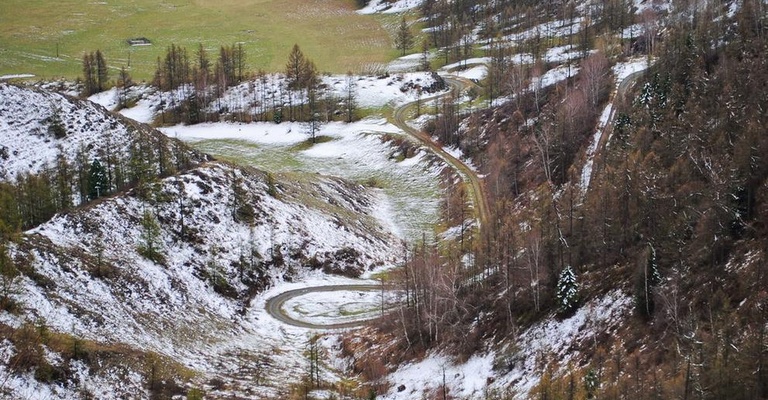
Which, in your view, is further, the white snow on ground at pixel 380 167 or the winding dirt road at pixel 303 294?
the white snow on ground at pixel 380 167

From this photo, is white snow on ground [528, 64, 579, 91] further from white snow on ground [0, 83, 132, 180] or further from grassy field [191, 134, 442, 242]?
white snow on ground [0, 83, 132, 180]

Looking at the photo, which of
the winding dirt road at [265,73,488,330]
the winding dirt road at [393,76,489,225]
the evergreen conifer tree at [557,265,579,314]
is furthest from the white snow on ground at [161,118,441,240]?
the evergreen conifer tree at [557,265,579,314]

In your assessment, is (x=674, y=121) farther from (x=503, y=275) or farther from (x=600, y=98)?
(x=600, y=98)

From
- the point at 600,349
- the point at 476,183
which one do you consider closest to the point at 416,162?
the point at 476,183

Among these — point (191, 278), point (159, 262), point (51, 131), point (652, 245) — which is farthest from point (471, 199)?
point (51, 131)

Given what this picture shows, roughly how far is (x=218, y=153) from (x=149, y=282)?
313 ft

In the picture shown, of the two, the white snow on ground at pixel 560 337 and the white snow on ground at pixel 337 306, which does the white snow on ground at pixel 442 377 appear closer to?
the white snow on ground at pixel 560 337

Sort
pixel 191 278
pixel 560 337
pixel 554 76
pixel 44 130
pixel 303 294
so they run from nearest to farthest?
pixel 560 337
pixel 191 278
pixel 303 294
pixel 44 130
pixel 554 76

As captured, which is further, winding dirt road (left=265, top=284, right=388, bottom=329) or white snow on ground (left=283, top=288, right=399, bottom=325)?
white snow on ground (left=283, top=288, right=399, bottom=325)

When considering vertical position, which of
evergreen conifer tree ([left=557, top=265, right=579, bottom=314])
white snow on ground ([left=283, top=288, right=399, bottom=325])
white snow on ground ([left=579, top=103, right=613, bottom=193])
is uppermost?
white snow on ground ([left=579, top=103, right=613, bottom=193])

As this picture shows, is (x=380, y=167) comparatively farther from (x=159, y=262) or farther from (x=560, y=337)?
(x=560, y=337)

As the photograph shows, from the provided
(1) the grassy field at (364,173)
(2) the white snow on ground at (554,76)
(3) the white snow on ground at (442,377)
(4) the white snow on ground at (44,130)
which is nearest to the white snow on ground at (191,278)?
(3) the white snow on ground at (442,377)

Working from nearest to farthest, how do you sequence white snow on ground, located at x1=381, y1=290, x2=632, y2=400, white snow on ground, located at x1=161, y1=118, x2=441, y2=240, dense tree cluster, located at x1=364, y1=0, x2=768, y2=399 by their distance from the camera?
dense tree cluster, located at x1=364, y1=0, x2=768, y2=399 < white snow on ground, located at x1=381, y1=290, x2=632, y2=400 < white snow on ground, located at x1=161, y1=118, x2=441, y2=240

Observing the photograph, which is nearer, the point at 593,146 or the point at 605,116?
the point at 593,146
